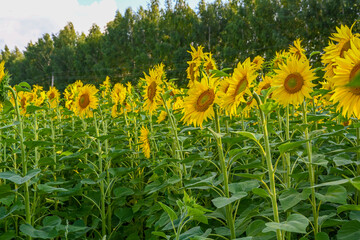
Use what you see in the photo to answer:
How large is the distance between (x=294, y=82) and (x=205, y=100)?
489 mm

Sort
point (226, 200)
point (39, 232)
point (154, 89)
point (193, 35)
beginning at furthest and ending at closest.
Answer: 1. point (193, 35)
2. point (154, 89)
3. point (39, 232)
4. point (226, 200)

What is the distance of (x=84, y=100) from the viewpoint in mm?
3529

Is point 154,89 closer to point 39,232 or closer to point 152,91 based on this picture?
point 152,91

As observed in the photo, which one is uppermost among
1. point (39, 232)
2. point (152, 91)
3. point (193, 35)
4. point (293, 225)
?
point (193, 35)

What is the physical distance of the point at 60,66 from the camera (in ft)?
141

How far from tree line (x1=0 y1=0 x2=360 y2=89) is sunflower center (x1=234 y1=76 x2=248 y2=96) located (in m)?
20.7

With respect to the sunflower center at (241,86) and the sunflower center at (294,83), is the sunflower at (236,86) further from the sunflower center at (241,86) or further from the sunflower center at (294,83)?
the sunflower center at (294,83)

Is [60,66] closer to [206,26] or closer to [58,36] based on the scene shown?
[58,36]

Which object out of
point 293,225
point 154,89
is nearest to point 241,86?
point 293,225

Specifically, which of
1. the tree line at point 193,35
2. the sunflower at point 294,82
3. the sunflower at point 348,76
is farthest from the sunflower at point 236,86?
the tree line at point 193,35

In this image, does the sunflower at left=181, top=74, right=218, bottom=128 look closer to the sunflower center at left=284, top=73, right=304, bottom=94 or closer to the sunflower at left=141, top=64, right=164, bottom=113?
the sunflower center at left=284, top=73, right=304, bottom=94

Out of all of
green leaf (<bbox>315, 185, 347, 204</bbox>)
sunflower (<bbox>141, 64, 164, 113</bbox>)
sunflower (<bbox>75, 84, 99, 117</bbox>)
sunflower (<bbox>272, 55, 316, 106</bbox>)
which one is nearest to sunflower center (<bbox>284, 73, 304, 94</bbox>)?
sunflower (<bbox>272, 55, 316, 106</bbox>)

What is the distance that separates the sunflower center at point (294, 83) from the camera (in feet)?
6.23

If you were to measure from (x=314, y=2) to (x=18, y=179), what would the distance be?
23.3m
